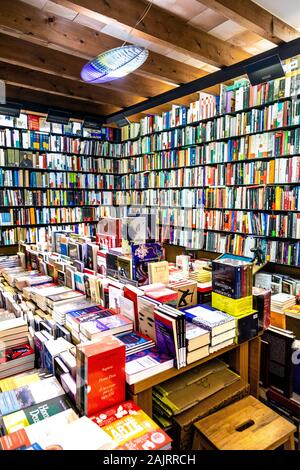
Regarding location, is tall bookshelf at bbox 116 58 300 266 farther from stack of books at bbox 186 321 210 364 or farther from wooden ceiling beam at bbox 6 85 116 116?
stack of books at bbox 186 321 210 364

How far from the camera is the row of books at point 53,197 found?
4.39 m

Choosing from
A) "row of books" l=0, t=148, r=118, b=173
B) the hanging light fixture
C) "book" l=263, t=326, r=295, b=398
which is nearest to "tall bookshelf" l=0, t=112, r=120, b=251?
"row of books" l=0, t=148, r=118, b=173

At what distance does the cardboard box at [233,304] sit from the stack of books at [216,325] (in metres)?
0.03

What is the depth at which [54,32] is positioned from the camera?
110 inches

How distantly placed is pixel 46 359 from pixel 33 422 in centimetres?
40

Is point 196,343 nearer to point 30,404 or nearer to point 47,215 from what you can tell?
point 30,404

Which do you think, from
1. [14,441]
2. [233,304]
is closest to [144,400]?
[14,441]

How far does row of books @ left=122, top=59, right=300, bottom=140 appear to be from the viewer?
2.93 m

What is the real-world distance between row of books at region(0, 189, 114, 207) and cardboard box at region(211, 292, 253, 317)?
12.3ft

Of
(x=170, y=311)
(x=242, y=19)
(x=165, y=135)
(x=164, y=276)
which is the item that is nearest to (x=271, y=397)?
(x=164, y=276)

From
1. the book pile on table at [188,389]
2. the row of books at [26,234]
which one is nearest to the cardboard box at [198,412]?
the book pile on table at [188,389]

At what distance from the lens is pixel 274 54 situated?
2.97 metres

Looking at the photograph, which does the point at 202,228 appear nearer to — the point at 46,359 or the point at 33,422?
the point at 46,359

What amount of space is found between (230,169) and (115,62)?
197 cm
